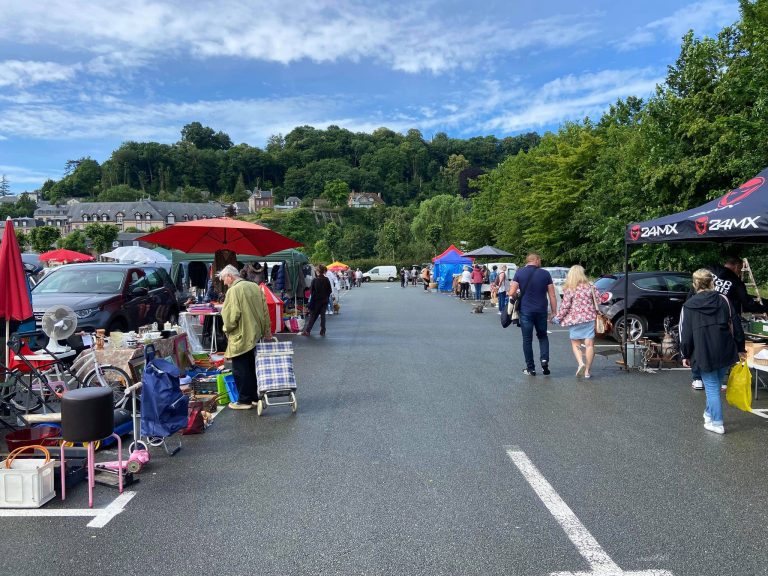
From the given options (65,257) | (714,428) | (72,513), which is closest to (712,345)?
(714,428)

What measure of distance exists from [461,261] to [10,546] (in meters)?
38.0

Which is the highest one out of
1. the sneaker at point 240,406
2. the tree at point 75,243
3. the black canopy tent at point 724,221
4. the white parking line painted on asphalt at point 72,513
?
the tree at point 75,243

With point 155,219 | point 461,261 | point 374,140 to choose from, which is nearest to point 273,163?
point 374,140

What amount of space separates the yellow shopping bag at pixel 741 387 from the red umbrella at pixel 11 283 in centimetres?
748

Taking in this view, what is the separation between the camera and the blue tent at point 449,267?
4094 centimetres

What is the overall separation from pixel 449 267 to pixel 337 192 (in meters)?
126

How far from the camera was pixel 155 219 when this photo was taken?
150875 millimetres

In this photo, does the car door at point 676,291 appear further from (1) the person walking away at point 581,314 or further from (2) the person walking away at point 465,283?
(2) the person walking away at point 465,283

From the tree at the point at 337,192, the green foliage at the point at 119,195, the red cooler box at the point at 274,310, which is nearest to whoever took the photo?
the red cooler box at the point at 274,310

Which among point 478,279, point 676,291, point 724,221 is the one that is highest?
point 724,221

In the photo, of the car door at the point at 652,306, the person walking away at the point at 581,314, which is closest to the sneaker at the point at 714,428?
the person walking away at the point at 581,314

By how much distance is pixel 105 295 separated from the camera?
11352mm

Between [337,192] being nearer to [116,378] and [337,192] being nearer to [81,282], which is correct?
[81,282]

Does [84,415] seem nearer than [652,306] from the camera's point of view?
Yes
